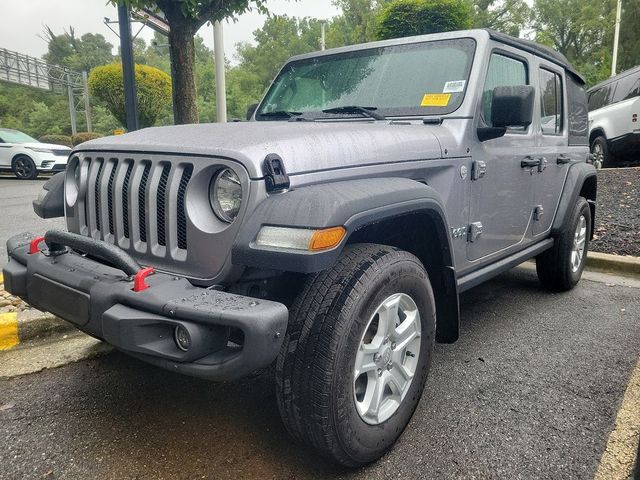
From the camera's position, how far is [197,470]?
2.00m

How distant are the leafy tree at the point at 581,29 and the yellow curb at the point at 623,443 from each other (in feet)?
110

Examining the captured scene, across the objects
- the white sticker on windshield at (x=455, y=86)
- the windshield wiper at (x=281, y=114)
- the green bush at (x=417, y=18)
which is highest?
the green bush at (x=417, y=18)

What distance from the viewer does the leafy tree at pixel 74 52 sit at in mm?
67812

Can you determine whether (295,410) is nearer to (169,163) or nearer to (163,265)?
(163,265)

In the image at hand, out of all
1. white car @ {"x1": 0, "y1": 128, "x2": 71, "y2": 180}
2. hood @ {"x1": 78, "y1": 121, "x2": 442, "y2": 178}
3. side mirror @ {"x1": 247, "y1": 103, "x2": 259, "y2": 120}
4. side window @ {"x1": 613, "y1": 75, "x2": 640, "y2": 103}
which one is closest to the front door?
hood @ {"x1": 78, "y1": 121, "x2": 442, "y2": 178}

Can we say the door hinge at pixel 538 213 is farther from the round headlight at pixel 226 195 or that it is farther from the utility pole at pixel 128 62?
the utility pole at pixel 128 62

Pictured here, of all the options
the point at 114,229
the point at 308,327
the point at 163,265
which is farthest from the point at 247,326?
the point at 114,229

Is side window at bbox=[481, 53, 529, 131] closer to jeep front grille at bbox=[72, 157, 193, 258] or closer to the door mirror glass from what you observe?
the door mirror glass

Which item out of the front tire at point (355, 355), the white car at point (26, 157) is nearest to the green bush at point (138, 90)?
the white car at point (26, 157)

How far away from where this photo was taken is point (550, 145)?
376cm

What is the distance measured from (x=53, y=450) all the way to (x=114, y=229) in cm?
97

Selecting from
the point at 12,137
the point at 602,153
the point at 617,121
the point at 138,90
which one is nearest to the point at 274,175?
the point at 617,121

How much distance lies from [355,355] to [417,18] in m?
13.7

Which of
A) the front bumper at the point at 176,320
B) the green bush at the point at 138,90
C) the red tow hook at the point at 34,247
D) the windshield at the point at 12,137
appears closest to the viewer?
the front bumper at the point at 176,320
